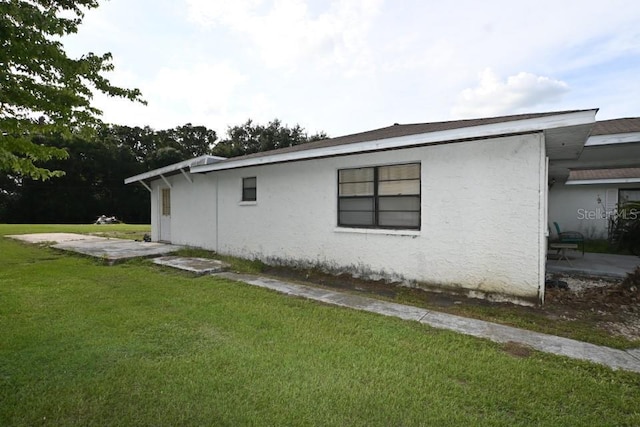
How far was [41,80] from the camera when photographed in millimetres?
3742

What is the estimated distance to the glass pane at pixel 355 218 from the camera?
6.54 metres

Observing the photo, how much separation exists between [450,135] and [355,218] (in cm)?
246

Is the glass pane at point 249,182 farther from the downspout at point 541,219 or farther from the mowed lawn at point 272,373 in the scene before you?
the downspout at point 541,219

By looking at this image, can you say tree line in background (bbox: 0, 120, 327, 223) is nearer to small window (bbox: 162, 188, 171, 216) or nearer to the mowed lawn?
small window (bbox: 162, 188, 171, 216)

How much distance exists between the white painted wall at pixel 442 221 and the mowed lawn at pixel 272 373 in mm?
1974

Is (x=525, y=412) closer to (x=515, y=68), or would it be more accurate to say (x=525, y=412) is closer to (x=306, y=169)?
(x=306, y=169)

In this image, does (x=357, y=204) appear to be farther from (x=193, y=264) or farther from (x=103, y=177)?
(x=103, y=177)

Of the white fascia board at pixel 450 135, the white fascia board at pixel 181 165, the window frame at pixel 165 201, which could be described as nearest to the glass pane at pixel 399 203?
the white fascia board at pixel 450 135

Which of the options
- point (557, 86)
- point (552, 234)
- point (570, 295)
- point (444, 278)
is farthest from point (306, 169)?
point (557, 86)

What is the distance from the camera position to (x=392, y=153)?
6.11 meters

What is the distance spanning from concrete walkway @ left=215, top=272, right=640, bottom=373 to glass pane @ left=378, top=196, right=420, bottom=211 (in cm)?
189

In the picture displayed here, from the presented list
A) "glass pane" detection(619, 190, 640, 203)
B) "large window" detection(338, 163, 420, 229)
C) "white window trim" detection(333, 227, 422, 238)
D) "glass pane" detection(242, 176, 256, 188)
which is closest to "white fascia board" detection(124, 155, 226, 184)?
"glass pane" detection(242, 176, 256, 188)

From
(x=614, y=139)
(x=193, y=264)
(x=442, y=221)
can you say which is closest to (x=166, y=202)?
(x=193, y=264)

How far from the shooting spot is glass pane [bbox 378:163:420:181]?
5934mm
